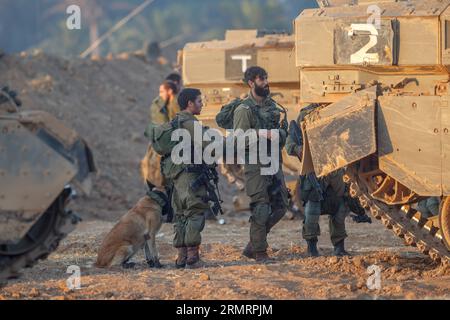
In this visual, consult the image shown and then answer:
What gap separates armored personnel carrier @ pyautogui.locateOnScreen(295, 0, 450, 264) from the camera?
39.2ft

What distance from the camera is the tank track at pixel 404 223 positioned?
1217 cm

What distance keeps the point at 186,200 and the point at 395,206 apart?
1.89m

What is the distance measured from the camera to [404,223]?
1244 centimetres

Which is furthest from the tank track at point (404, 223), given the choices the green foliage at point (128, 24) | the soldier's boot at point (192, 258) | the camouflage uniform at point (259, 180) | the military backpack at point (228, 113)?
the green foliage at point (128, 24)

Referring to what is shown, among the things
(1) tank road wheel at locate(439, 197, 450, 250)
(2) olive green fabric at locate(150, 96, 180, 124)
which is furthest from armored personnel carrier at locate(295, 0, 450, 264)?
(2) olive green fabric at locate(150, 96, 180, 124)

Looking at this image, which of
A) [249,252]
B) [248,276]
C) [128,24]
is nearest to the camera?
[248,276]

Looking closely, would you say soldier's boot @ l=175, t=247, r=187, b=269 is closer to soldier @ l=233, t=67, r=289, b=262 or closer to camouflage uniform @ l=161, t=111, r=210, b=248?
camouflage uniform @ l=161, t=111, r=210, b=248

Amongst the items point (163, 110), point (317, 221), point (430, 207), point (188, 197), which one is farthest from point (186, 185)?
point (163, 110)

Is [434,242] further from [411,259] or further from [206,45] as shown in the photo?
[206,45]

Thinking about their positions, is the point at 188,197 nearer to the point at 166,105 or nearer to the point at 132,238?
the point at 132,238

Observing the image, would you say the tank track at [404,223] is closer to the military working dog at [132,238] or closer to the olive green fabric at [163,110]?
the military working dog at [132,238]

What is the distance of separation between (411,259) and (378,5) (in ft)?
8.19

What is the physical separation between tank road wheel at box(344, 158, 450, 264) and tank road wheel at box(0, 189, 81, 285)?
3125 mm

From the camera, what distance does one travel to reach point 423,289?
37.0ft
